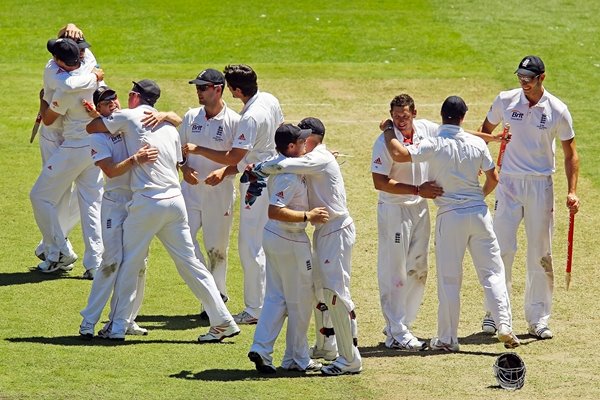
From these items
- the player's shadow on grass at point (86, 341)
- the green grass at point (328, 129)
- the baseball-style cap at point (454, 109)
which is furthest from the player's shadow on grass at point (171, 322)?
the baseball-style cap at point (454, 109)

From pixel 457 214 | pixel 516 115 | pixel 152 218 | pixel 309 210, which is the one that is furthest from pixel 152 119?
pixel 516 115

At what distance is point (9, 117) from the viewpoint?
21.6 meters

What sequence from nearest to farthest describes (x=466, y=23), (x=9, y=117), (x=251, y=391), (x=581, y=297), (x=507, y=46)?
(x=251, y=391), (x=581, y=297), (x=9, y=117), (x=507, y=46), (x=466, y=23)

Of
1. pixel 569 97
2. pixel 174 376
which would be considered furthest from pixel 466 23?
pixel 174 376

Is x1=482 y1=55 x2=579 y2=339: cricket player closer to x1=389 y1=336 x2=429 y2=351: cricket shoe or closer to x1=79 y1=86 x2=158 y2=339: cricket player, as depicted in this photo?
x1=389 y1=336 x2=429 y2=351: cricket shoe

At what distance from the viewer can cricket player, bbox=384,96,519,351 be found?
497 inches

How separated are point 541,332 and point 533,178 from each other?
152 cm

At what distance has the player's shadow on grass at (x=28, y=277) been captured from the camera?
50.1 feet

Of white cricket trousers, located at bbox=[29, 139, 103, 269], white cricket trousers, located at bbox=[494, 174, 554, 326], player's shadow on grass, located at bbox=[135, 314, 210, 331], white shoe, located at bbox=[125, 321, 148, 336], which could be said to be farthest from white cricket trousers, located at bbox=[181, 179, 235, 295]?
white cricket trousers, located at bbox=[494, 174, 554, 326]

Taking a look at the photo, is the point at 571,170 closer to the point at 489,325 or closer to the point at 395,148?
the point at 489,325

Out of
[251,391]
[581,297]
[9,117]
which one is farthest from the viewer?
[9,117]

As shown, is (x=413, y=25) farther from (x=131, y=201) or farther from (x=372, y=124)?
(x=131, y=201)

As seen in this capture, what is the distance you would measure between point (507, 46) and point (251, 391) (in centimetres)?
1524

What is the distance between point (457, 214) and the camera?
12688 millimetres
